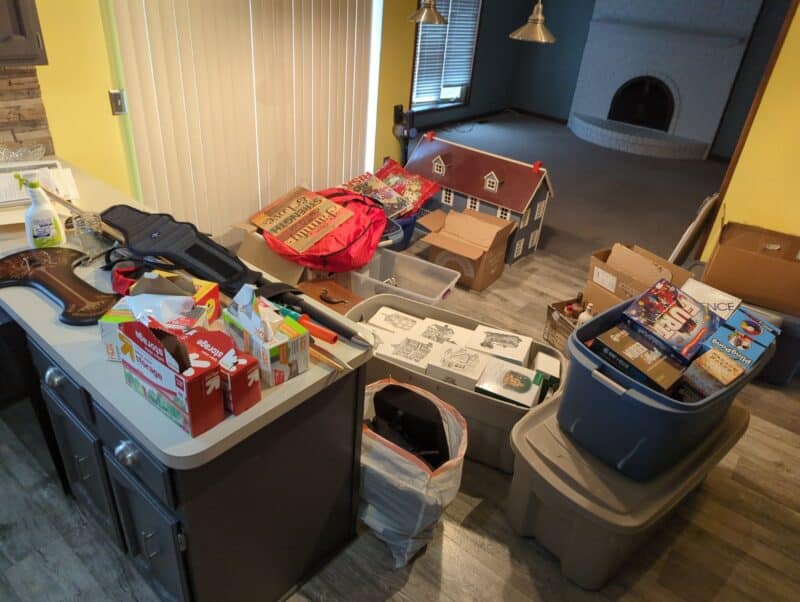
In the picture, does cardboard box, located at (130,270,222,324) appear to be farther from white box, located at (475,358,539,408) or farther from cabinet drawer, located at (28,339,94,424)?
white box, located at (475,358,539,408)

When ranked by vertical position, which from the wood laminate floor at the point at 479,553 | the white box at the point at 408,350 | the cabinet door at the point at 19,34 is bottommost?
the wood laminate floor at the point at 479,553

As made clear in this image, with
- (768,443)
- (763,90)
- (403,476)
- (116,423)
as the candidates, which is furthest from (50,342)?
(763,90)

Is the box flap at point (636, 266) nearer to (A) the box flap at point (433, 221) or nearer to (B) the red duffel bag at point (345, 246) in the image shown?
(A) the box flap at point (433, 221)

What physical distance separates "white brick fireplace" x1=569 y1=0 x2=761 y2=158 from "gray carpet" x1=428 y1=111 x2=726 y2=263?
0.73ft

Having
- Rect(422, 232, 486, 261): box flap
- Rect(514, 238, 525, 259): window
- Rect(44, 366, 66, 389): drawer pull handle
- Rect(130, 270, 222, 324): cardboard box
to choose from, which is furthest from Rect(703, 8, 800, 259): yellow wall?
Rect(44, 366, 66, 389): drawer pull handle

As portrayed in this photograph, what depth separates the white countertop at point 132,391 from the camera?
1.05 metres

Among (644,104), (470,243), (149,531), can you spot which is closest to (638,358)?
(149,531)

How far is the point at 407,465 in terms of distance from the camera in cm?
163

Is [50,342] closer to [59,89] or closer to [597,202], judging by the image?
[59,89]

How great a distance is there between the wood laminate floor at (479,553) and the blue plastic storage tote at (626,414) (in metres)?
0.43

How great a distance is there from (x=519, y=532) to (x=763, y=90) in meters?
2.47

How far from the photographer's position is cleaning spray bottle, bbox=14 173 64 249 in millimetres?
1535

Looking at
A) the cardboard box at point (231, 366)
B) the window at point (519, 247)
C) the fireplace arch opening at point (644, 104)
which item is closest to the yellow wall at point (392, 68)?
the window at point (519, 247)

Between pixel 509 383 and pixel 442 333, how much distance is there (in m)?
0.38
